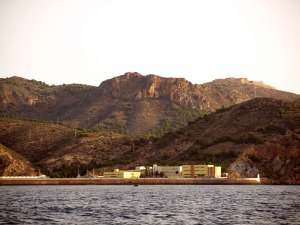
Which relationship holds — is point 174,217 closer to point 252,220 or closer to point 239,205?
point 252,220

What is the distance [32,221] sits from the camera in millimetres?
81625

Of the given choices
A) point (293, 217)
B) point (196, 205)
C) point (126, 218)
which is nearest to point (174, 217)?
point (126, 218)

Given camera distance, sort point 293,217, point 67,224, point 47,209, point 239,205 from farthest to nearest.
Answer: point 239,205
point 47,209
point 293,217
point 67,224

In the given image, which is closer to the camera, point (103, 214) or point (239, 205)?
point (103, 214)

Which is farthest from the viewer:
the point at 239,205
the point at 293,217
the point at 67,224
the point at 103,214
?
the point at 239,205

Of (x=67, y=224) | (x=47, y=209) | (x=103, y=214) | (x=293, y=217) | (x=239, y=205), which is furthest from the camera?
(x=239, y=205)

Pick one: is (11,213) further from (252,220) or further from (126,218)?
(252,220)

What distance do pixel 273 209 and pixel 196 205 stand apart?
53.8 ft

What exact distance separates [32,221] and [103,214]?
13.9 m

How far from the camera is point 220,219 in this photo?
3287 inches

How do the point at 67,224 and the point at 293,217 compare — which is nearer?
the point at 67,224

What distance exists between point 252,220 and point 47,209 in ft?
121

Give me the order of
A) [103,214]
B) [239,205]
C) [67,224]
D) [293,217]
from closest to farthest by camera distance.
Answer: [67,224] → [293,217] → [103,214] → [239,205]

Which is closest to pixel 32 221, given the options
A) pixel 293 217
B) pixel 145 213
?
pixel 145 213
